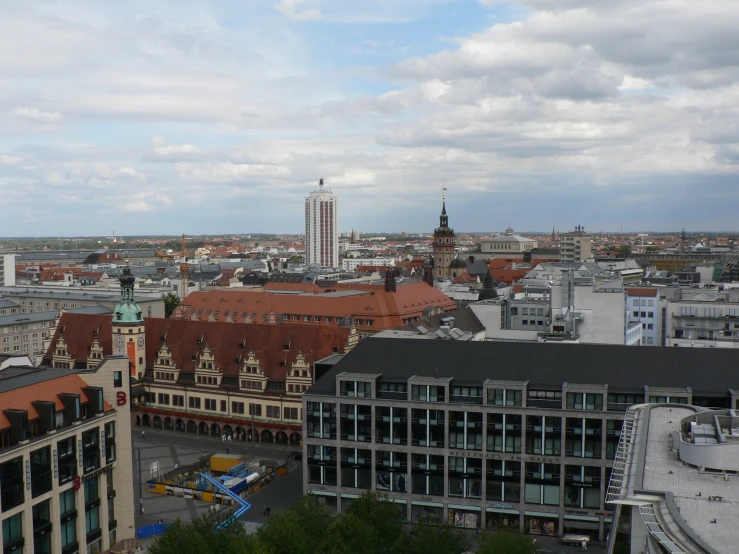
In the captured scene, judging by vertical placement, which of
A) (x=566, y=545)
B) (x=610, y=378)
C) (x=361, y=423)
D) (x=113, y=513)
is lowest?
(x=566, y=545)

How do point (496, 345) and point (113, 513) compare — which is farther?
point (496, 345)

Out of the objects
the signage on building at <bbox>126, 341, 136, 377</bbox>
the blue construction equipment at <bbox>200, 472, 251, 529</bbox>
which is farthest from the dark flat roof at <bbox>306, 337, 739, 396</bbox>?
the signage on building at <bbox>126, 341, 136, 377</bbox>

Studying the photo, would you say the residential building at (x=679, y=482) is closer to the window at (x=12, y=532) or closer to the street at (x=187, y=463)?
the window at (x=12, y=532)

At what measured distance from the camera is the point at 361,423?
72.6m

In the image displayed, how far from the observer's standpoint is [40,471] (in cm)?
5409

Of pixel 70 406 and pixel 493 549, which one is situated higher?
pixel 70 406

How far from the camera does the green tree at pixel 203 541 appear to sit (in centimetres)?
4895

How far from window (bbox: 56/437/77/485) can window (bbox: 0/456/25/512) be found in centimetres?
364

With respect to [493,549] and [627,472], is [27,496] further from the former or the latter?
[627,472]

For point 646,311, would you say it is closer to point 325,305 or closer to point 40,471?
point 325,305

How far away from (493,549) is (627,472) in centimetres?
1532

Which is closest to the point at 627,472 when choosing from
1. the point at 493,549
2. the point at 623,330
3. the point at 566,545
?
the point at 493,549

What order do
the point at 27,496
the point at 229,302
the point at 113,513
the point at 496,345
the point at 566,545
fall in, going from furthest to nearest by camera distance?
1. the point at 229,302
2. the point at 496,345
3. the point at 566,545
4. the point at 113,513
5. the point at 27,496

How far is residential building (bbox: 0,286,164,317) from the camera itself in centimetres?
17462
